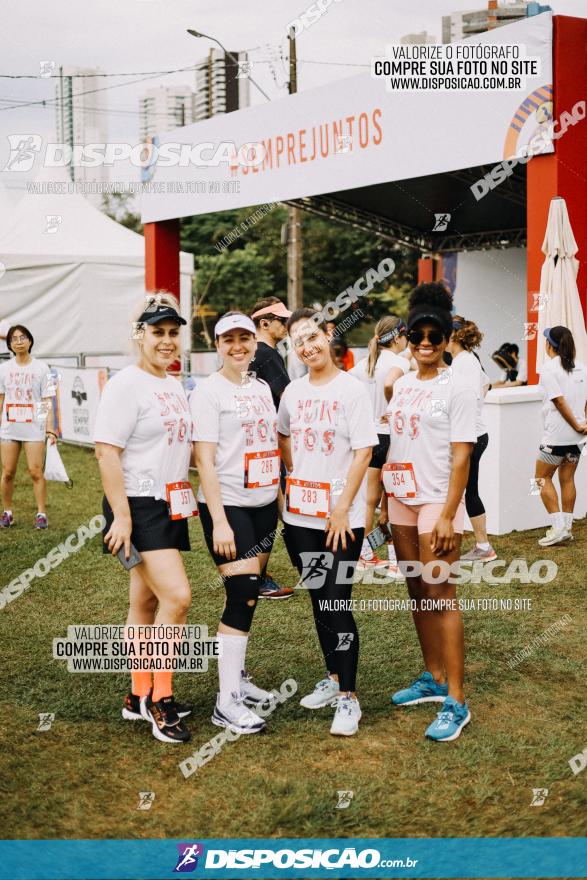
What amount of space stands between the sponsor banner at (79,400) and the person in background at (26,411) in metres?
4.75

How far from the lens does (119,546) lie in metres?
3.68

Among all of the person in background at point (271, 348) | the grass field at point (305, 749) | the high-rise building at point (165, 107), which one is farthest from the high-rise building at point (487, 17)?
the high-rise building at point (165, 107)

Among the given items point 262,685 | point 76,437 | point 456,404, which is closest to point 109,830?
point 262,685

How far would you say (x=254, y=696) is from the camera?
427cm

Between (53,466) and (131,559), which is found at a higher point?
(131,559)

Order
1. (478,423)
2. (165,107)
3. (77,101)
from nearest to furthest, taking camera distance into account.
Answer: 1. (478,423)
2. (77,101)
3. (165,107)

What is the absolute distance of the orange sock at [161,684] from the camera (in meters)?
3.88

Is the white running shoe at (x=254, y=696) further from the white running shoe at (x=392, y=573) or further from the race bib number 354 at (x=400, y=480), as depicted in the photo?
the white running shoe at (x=392, y=573)

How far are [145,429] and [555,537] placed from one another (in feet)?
14.6

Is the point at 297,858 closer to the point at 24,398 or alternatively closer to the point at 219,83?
the point at 24,398

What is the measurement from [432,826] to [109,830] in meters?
1.09

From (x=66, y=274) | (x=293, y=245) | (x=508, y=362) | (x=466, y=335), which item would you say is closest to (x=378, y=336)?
(x=466, y=335)

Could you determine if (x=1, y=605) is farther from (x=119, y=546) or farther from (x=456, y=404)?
(x=456, y=404)

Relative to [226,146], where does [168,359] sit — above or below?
below
